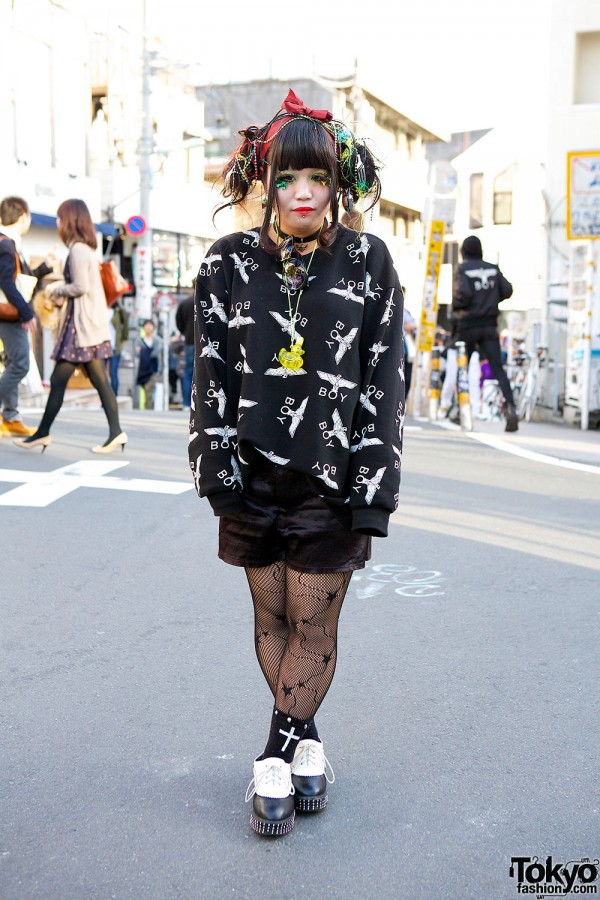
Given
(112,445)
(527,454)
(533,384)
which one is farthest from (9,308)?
(533,384)

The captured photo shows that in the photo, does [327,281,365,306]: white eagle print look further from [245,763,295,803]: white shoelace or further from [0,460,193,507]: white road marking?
[0,460,193,507]: white road marking

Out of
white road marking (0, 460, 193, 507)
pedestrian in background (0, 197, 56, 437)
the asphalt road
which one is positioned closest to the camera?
the asphalt road

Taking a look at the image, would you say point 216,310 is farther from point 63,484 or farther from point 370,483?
point 63,484

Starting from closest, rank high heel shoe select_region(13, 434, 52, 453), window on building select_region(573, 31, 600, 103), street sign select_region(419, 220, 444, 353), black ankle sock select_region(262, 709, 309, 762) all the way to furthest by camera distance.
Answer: black ankle sock select_region(262, 709, 309, 762) → high heel shoe select_region(13, 434, 52, 453) → street sign select_region(419, 220, 444, 353) → window on building select_region(573, 31, 600, 103)

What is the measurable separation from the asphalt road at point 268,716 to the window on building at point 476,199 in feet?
129

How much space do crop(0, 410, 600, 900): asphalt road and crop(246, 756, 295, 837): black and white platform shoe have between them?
0.15ft

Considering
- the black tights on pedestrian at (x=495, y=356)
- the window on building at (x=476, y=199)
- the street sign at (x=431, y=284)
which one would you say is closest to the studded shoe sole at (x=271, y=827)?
the black tights on pedestrian at (x=495, y=356)

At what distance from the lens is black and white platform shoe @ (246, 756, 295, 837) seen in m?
2.62

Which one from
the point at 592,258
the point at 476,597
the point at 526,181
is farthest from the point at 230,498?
the point at 526,181

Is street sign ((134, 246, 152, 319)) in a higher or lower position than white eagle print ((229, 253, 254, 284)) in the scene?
higher

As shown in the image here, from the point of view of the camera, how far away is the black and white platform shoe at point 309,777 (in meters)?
2.76

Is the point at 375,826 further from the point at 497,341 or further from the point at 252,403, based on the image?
the point at 497,341

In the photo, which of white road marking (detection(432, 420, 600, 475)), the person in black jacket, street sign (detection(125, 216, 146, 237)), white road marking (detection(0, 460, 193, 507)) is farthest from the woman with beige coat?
street sign (detection(125, 216, 146, 237))

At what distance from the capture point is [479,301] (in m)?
11.8
